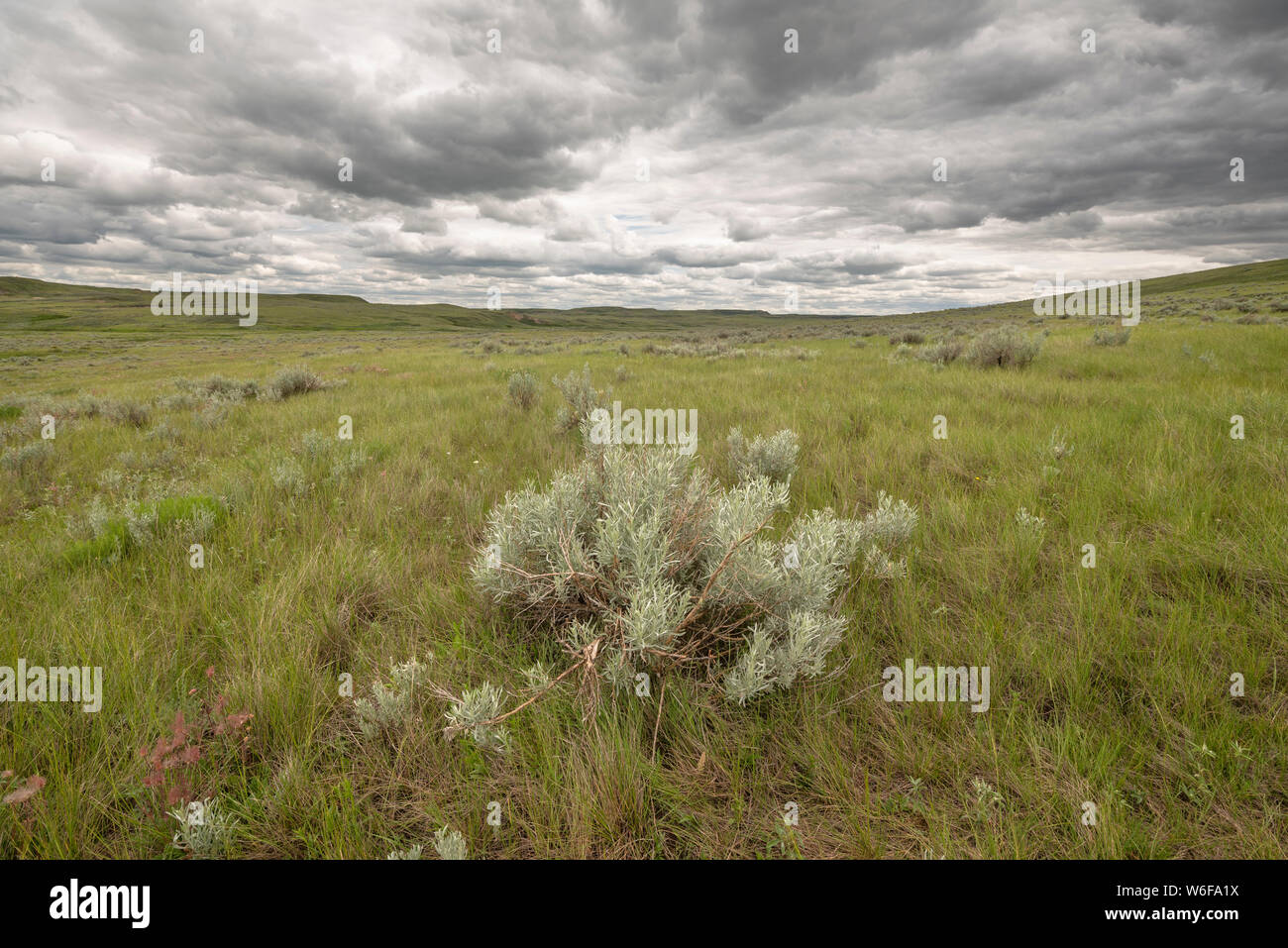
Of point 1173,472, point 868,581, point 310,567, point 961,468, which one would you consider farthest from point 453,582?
point 1173,472

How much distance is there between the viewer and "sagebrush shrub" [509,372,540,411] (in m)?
8.59

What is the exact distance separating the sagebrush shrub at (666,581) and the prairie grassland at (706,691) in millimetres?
178

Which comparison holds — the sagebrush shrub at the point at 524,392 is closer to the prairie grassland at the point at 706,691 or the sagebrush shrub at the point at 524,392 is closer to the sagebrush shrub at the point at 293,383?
the prairie grassland at the point at 706,691

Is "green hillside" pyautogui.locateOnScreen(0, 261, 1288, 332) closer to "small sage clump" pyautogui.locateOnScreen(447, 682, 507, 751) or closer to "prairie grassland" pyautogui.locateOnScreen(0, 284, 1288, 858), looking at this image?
"prairie grassland" pyautogui.locateOnScreen(0, 284, 1288, 858)

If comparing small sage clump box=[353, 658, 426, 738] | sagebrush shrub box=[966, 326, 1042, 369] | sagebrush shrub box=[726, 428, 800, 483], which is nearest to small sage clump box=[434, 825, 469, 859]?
small sage clump box=[353, 658, 426, 738]

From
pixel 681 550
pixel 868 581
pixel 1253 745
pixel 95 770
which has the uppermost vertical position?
pixel 681 550

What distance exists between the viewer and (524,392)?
8.67 meters

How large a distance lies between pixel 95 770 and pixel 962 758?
329 cm

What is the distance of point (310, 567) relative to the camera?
3.14 metres

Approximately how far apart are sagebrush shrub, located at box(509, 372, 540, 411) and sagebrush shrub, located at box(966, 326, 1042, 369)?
30.6 ft

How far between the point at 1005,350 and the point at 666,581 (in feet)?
37.2

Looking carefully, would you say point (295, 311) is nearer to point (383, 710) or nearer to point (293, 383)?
point (293, 383)

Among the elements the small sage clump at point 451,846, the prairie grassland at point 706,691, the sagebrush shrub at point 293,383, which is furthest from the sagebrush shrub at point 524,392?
the small sage clump at point 451,846
